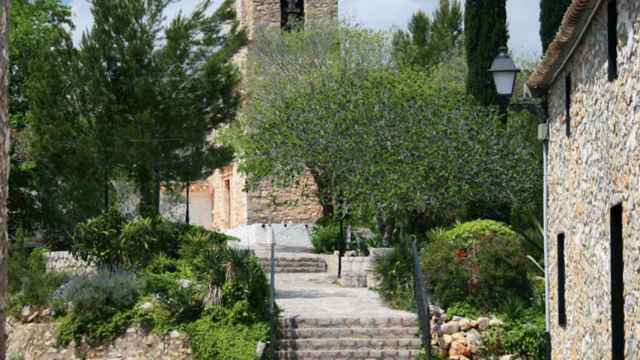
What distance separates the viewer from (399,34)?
45250mm

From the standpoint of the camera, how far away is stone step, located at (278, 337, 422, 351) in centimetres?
1875

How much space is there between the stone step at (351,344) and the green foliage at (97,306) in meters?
2.88

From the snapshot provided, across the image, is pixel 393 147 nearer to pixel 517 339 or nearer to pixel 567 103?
pixel 517 339

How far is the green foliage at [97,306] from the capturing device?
767 inches

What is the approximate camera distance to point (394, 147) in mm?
26297

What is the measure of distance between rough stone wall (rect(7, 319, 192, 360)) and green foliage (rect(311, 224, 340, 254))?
50.6 ft

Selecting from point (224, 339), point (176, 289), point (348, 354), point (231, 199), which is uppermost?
point (231, 199)

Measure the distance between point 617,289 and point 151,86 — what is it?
55.2 feet

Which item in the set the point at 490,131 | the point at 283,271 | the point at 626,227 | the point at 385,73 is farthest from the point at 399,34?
the point at 626,227

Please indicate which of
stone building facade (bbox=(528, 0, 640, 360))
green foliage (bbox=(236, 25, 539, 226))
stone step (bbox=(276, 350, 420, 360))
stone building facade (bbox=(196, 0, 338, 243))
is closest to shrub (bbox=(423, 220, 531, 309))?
stone step (bbox=(276, 350, 420, 360))

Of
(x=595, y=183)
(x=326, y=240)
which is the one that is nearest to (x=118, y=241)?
(x=595, y=183)

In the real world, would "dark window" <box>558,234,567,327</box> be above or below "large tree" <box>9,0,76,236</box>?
below

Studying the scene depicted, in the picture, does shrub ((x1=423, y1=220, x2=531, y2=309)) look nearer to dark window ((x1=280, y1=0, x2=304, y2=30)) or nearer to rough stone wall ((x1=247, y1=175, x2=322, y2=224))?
rough stone wall ((x1=247, y1=175, x2=322, y2=224))

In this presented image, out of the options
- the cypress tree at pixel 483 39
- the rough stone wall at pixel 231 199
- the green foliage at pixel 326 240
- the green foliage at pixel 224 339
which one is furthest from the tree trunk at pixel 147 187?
the rough stone wall at pixel 231 199
